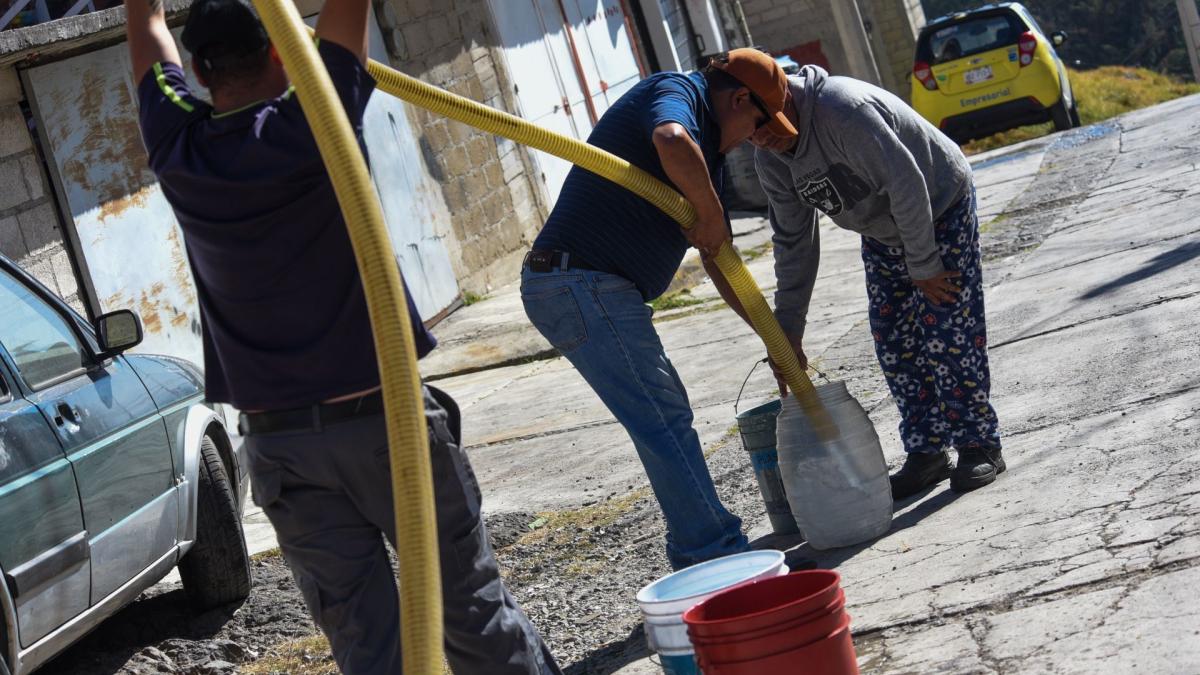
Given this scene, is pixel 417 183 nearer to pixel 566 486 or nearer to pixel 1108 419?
pixel 566 486

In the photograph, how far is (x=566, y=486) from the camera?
6.99 metres

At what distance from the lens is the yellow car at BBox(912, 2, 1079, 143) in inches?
715

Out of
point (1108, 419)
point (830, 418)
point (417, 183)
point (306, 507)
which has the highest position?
point (417, 183)

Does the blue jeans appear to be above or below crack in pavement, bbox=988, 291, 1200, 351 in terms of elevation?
above

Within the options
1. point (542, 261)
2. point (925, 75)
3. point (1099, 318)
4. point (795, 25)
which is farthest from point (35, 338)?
point (795, 25)

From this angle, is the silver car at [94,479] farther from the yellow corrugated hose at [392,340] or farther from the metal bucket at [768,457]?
the metal bucket at [768,457]

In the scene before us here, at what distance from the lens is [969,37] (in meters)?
18.8

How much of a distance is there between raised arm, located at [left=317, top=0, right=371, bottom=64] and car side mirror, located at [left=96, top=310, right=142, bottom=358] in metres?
2.71

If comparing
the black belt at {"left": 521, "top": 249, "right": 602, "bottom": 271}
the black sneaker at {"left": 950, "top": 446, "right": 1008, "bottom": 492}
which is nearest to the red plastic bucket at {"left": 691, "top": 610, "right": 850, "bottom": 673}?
the black belt at {"left": 521, "top": 249, "right": 602, "bottom": 271}

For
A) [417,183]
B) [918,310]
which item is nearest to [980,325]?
[918,310]

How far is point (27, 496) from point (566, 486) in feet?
9.43

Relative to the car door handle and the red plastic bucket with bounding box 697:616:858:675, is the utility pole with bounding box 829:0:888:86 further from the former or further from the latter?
the red plastic bucket with bounding box 697:616:858:675

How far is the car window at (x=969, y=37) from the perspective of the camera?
1838 centimetres

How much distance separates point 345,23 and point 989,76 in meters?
16.3
